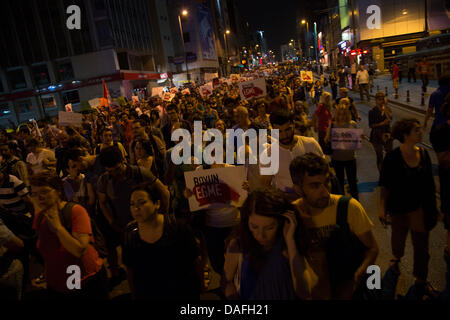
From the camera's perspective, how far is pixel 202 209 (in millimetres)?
3844

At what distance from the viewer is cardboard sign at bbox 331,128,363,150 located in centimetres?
561

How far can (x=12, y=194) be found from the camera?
5445 millimetres

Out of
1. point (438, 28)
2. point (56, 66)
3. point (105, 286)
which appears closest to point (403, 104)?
point (105, 286)

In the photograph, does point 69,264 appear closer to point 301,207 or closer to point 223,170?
point 223,170

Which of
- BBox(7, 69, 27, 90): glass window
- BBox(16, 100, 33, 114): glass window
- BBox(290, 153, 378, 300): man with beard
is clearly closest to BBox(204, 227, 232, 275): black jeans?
BBox(290, 153, 378, 300): man with beard

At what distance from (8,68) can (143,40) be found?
67.4 ft

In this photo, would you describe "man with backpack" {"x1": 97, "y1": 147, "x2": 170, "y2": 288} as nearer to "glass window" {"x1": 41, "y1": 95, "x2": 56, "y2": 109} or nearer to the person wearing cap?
the person wearing cap

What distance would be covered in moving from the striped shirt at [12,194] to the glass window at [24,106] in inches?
1848

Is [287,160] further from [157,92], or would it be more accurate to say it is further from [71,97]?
[71,97]

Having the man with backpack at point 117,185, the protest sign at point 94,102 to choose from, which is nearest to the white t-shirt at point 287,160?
the man with backpack at point 117,185

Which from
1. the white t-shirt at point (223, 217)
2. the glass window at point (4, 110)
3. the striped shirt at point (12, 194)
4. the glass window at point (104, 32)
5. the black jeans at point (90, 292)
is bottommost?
the black jeans at point (90, 292)

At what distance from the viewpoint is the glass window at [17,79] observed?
154 ft

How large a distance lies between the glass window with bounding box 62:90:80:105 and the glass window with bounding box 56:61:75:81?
6.62ft

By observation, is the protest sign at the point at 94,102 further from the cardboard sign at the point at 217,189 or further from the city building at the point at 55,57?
the city building at the point at 55,57
